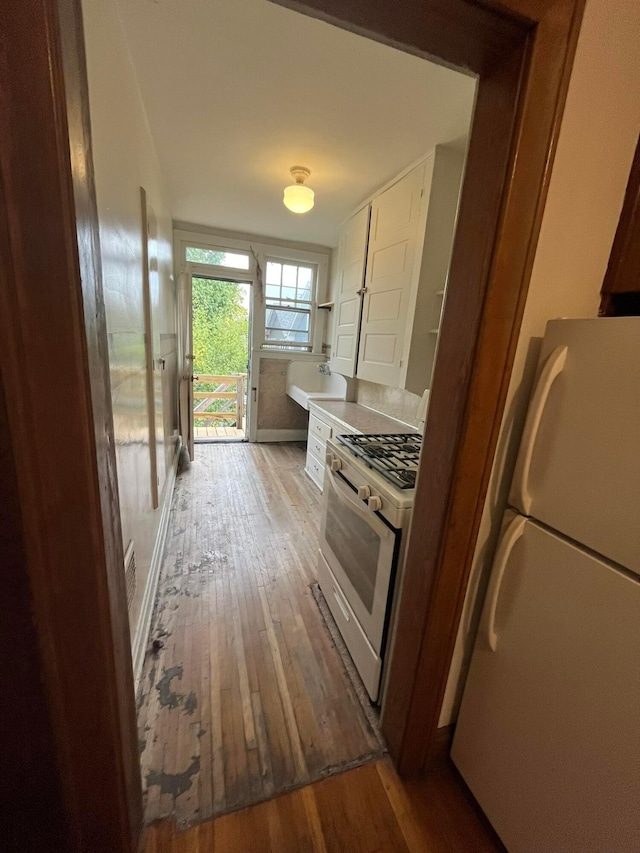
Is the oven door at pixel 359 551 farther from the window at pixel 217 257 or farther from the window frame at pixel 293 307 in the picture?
the window at pixel 217 257

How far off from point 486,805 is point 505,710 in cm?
35

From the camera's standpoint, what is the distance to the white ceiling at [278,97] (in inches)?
53.5

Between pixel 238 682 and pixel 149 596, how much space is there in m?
0.66

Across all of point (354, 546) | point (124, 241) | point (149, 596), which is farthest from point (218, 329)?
point (354, 546)

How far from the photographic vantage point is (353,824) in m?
1.06

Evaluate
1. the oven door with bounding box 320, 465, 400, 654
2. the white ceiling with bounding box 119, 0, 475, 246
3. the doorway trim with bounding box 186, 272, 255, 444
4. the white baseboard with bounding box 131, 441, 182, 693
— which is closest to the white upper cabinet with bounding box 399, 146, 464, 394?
the white ceiling with bounding box 119, 0, 475, 246

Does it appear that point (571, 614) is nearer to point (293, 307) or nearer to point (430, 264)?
point (430, 264)

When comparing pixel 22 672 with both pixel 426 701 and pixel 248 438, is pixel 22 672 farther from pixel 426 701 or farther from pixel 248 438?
pixel 248 438

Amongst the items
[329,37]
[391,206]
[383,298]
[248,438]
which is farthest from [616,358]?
[248,438]

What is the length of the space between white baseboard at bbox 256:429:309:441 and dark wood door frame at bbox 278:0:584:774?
12.4 feet

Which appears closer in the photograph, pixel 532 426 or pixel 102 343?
pixel 102 343

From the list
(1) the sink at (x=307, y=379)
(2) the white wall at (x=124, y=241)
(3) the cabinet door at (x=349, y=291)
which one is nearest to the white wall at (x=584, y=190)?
(2) the white wall at (x=124, y=241)

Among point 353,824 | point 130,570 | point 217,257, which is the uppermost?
point 217,257

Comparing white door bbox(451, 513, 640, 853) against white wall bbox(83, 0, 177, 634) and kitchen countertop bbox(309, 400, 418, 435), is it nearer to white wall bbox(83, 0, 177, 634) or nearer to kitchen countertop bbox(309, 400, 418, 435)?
white wall bbox(83, 0, 177, 634)
